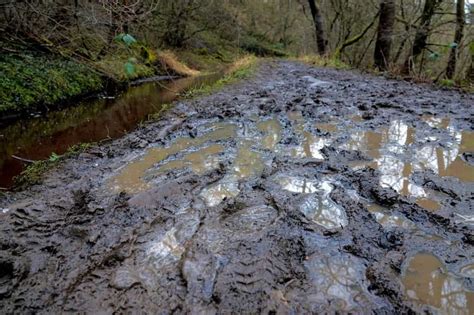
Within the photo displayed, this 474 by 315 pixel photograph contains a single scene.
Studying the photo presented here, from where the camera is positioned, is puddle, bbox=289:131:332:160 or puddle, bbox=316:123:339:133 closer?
puddle, bbox=289:131:332:160

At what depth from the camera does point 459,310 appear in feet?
4.56

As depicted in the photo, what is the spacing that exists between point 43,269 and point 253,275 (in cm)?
110

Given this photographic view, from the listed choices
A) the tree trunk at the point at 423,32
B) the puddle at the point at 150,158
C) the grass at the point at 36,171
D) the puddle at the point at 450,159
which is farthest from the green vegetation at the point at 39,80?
the tree trunk at the point at 423,32

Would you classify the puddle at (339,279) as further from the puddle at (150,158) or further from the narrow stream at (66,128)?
the narrow stream at (66,128)

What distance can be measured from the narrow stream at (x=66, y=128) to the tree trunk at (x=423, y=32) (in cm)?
627

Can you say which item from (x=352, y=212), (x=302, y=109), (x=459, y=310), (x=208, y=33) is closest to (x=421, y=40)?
(x=302, y=109)

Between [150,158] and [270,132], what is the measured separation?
4.75 ft

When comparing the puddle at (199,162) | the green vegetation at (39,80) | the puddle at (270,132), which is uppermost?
the green vegetation at (39,80)

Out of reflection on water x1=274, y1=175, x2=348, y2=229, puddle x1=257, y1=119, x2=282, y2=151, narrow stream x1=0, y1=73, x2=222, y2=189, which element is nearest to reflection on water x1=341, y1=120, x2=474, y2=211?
reflection on water x1=274, y1=175, x2=348, y2=229

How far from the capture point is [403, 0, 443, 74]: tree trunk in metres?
8.33

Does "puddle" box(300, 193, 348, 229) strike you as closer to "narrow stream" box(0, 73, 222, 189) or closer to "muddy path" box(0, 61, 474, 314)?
"muddy path" box(0, 61, 474, 314)

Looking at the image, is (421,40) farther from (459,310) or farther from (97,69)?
(459,310)

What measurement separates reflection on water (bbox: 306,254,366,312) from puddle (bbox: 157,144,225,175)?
4.86ft

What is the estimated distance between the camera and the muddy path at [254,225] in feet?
4.94
